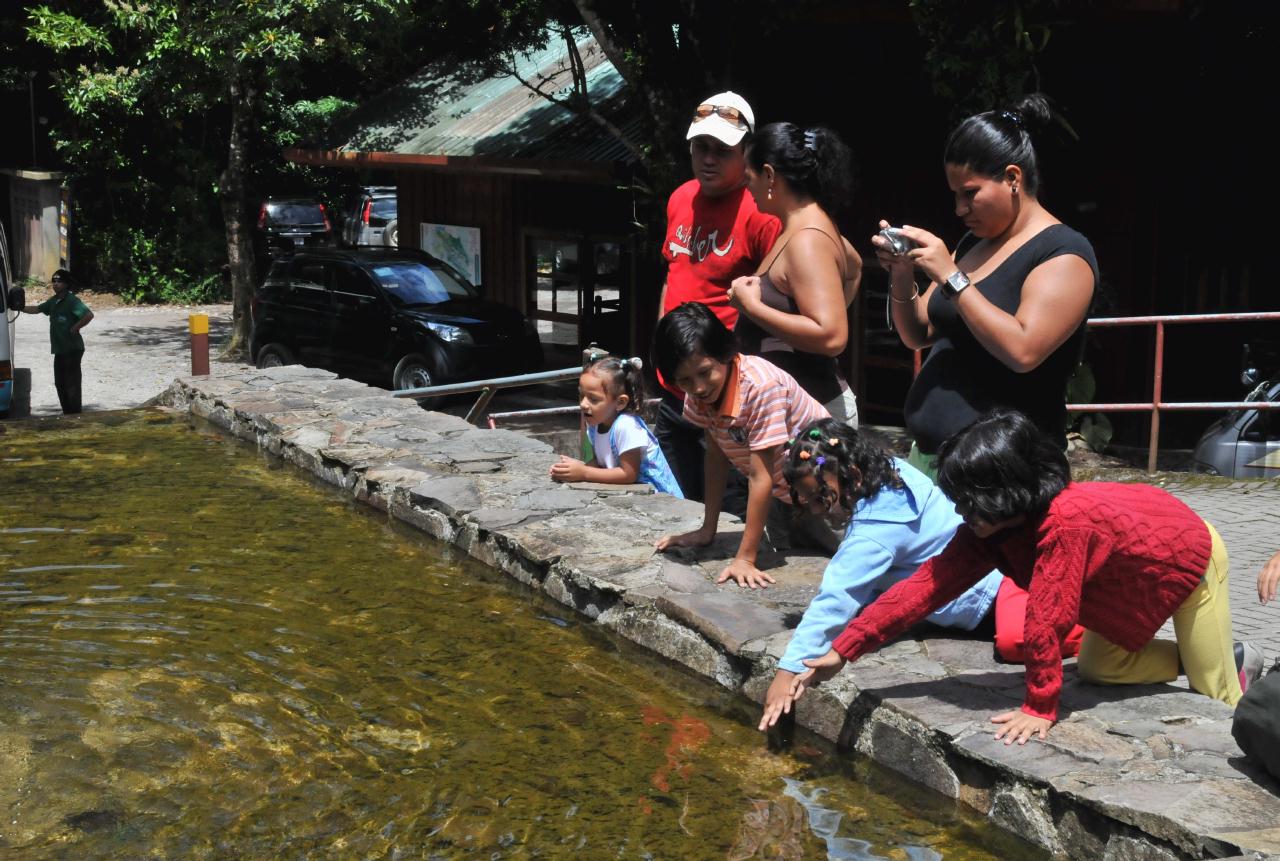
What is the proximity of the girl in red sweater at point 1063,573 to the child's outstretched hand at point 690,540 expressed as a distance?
1.37 meters

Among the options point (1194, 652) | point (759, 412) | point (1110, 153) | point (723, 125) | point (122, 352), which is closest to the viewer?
point (1194, 652)

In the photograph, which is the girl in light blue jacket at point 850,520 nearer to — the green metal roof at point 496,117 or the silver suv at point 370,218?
the green metal roof at point 496,117

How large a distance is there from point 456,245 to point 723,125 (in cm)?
1521

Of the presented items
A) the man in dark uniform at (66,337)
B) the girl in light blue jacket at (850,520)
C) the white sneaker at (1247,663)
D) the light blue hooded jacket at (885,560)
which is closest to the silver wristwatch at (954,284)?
the girl in light blue jacket at (850,520)

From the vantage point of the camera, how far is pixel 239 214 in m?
19.9

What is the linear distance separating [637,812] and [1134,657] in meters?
1.38

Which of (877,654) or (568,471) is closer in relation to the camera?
(877,654)

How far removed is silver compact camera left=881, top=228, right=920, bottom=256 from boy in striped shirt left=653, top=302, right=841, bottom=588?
70 centimetres

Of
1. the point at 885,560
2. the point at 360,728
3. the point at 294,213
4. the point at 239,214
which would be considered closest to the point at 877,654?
the point at 885,560

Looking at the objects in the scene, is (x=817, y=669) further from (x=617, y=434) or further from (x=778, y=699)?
(x=617, y=434)

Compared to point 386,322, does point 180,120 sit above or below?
above

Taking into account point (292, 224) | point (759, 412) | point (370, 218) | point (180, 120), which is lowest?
point (759, 412)

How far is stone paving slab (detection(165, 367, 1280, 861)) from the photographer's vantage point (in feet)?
10.7

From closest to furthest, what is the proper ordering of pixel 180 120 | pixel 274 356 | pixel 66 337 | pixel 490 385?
pixel 490 385, pixel 66 337, pixel 274 356, pixel 180 120
